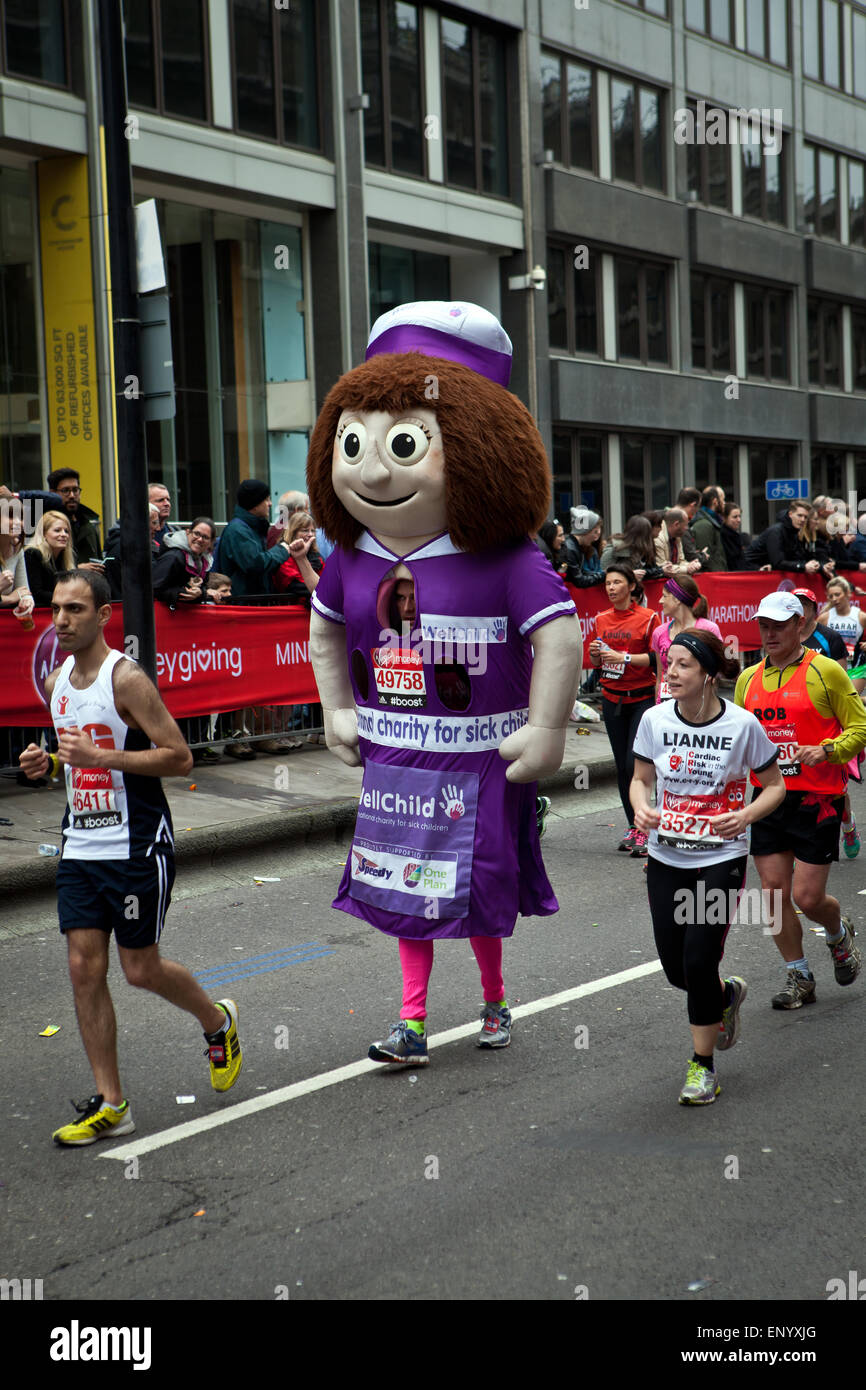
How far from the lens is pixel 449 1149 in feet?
16.0

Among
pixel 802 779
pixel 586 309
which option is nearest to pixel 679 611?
pixel 802 779

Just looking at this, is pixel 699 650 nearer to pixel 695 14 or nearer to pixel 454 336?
pixel 454 336

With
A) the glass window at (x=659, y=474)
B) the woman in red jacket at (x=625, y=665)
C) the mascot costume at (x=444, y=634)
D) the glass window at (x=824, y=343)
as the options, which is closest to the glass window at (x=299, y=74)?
the glass window at (x=659, y=474)

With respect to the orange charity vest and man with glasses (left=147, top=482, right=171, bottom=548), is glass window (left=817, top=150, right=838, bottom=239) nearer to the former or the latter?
man with glasses (left=147, top=482, right=171, bottom=548)

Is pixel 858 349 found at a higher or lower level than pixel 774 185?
lower

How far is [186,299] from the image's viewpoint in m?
19.5

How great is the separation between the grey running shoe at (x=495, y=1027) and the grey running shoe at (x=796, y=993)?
121 centimetres

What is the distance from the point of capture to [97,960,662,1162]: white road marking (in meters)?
4.96

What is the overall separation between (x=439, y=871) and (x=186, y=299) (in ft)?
50.0

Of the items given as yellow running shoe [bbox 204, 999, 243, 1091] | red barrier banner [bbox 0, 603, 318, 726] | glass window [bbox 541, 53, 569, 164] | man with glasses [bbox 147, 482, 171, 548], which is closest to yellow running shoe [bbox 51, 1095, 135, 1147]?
yellow running shoe [bbox 204, 999, 243, 1091]

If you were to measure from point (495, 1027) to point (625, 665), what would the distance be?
3.95 meters

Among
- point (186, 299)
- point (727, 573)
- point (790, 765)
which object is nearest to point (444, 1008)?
point (790, 765)

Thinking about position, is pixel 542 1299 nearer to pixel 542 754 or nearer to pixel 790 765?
pixel 542 754

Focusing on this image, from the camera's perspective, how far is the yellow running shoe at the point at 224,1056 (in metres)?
5.30
